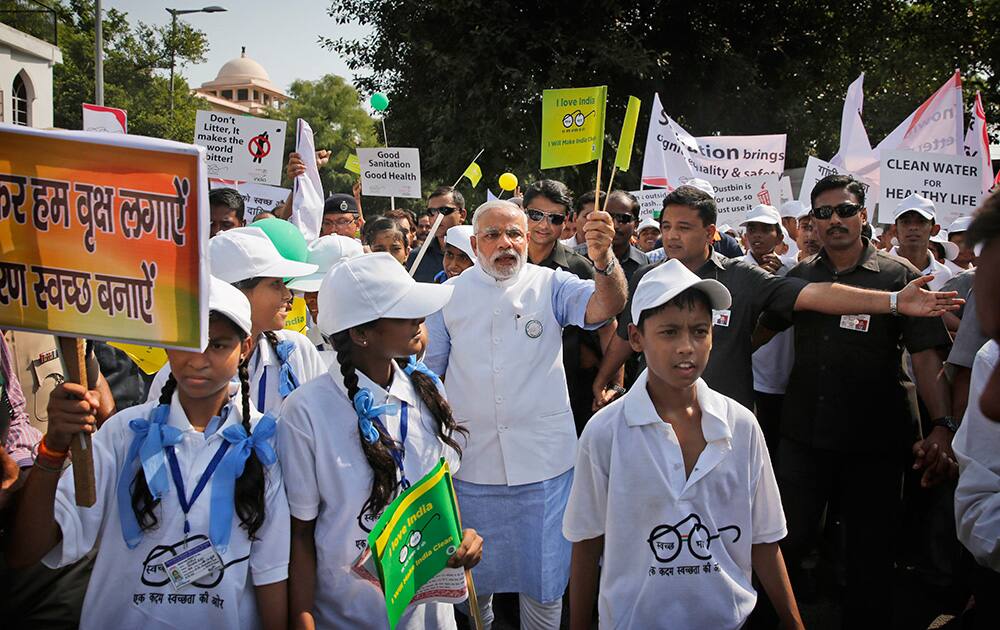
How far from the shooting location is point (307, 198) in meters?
7.21

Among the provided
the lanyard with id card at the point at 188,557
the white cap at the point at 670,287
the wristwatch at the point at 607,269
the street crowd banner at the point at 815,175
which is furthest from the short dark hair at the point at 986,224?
Result: the street crowd banner at the point at 815,175

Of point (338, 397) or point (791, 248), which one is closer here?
point (338, 397)

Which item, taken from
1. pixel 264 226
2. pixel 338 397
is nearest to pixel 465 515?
pixel 338 397

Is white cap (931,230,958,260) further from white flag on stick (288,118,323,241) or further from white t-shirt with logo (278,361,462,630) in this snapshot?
white t-shirt with logo (278,361,462,630)

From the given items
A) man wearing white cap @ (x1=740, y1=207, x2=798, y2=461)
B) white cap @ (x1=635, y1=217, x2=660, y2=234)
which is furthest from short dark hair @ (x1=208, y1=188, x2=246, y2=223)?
white cap @ (x1=635, y1=217, x2=660, y2=234)

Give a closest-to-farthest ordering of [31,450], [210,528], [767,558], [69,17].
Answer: [210,528]
[767,558]
[31,450]
[69,17]

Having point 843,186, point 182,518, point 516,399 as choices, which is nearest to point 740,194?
point 843,186

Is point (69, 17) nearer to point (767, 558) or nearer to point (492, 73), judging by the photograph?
point (492, 73)

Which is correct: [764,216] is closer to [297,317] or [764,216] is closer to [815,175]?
[815,175]

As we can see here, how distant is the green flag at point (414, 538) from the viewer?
2.15 meters

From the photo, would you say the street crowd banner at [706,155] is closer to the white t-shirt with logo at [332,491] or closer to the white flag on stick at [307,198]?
the white flag on stick at [307,198]

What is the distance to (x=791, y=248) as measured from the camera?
938 centimetres

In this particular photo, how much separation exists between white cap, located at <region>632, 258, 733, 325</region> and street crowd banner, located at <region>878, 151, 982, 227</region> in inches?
Answer: 201

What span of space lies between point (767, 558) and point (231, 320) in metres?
Answer: 1.82
